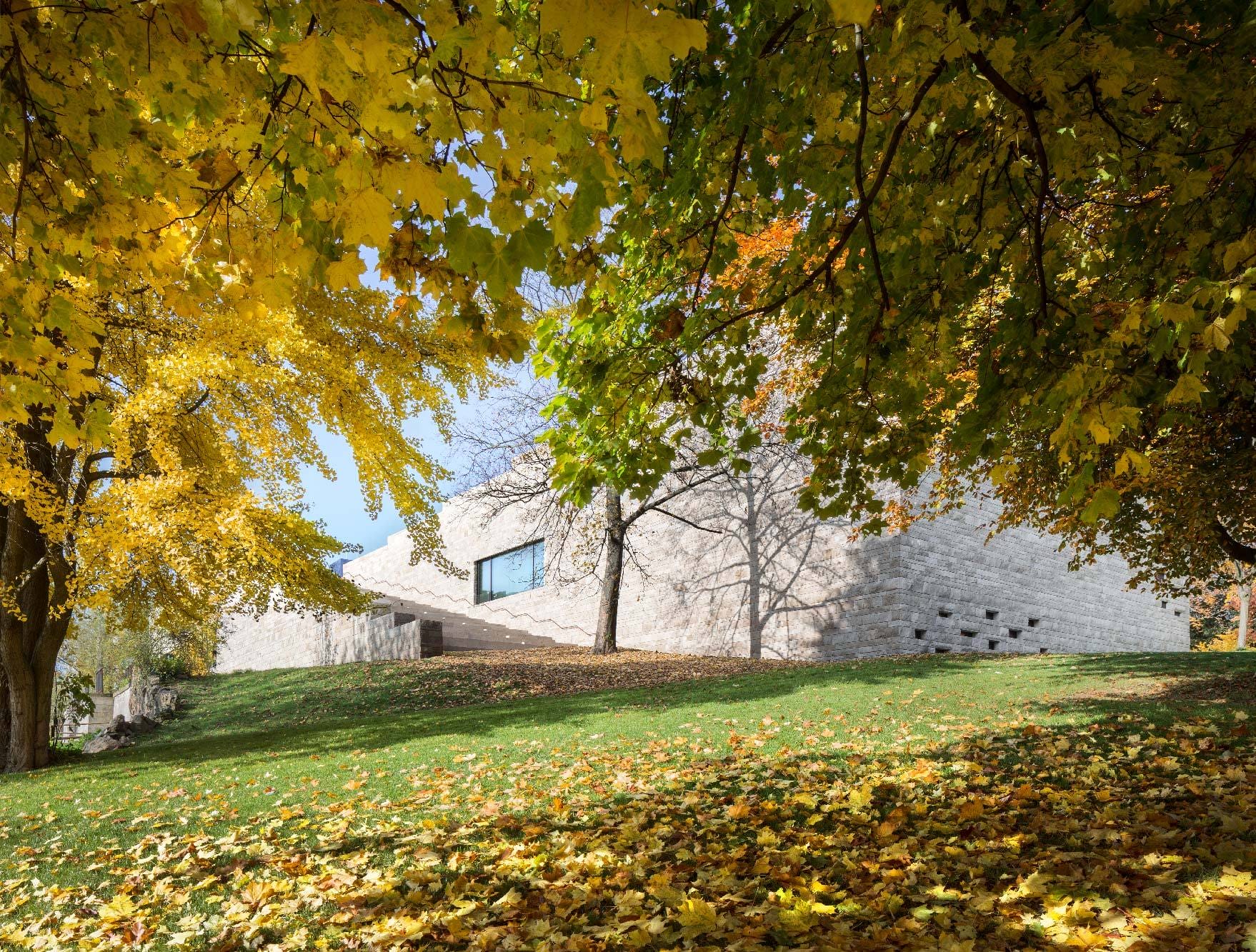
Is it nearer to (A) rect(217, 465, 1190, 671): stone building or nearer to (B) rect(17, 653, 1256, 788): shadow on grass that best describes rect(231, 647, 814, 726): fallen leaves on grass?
(B) rect(17, 653, 1256, 788): shadow on grass

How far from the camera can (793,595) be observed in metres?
16.4

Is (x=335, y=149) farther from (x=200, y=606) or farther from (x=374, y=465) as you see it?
Result: (x=200, y=606)

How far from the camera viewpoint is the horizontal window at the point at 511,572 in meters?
22.7

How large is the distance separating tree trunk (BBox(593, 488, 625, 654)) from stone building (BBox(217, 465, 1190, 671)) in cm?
117

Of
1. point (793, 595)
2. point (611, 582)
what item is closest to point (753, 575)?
point (793, 595)

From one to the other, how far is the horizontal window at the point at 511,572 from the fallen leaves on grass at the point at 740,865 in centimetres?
1662

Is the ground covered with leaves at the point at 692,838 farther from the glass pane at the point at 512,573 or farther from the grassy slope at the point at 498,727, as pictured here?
the glass pane at the point at 512,573

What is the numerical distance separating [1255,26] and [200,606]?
46.4 ft

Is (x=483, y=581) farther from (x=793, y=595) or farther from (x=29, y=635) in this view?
(x=29, y=635)

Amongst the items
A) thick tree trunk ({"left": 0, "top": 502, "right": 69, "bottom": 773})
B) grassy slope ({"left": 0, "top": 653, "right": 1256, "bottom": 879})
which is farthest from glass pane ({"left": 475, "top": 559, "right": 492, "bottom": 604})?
thick tree trunk ({"left": 0, "top": 502, "right": 69, "bottom": 773})

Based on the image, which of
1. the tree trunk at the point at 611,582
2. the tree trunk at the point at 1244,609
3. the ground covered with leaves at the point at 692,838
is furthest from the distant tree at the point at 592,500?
the tree trunk at the point at 1244,609

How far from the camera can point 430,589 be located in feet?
88.9

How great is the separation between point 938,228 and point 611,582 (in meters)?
13.2

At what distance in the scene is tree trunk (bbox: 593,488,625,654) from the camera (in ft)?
55.3
